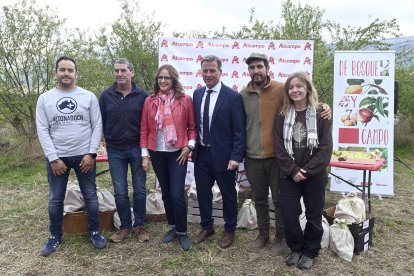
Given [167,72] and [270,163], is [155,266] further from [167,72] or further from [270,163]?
[167,72]

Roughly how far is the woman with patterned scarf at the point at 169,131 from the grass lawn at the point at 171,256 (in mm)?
470

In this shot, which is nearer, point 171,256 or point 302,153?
point 302,153

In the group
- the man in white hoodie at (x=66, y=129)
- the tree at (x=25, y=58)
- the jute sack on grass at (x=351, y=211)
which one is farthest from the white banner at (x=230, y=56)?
the tree at (x=25, y=58)

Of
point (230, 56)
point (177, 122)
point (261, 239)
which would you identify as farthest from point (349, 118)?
point (177, 122)

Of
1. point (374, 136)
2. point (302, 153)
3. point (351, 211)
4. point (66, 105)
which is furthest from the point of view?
point (374, 136)

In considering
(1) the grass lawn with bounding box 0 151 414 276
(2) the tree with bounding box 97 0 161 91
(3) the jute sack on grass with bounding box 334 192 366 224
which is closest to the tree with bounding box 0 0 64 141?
(2) the tree with bounding box 97 0 161 91

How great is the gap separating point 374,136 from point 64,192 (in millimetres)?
4121

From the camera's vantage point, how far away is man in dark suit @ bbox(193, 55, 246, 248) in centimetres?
326

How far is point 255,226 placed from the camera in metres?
4.06

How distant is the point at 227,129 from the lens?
10.8 ft

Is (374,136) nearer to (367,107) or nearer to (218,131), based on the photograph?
(367,107)

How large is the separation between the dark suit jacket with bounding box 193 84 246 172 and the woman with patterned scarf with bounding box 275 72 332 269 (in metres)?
0.33

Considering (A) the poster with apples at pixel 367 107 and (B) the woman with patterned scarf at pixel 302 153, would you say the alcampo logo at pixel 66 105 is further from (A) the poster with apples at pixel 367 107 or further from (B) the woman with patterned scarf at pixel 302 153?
(A) the poster with apples at pixel 367 107

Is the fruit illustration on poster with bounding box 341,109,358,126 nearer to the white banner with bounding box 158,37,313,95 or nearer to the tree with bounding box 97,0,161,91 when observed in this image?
the white banner with bounding box 158,37,313,95
